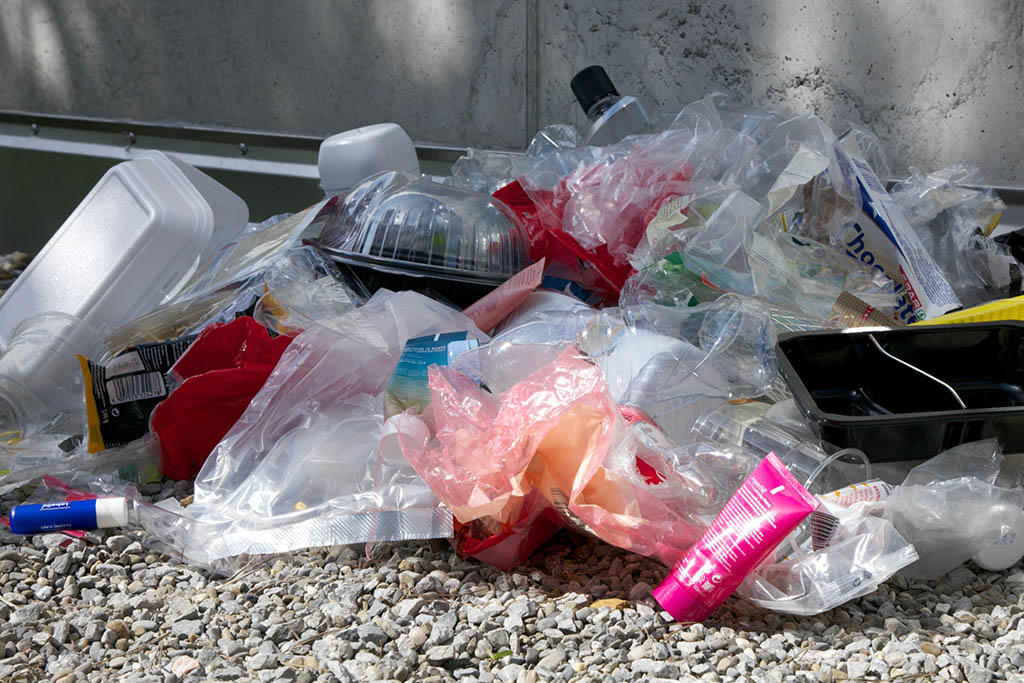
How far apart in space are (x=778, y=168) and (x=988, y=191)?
509mm

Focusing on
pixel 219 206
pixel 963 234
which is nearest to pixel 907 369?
pixel 963 234

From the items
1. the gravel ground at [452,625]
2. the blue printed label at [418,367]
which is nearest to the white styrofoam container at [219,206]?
the blue printed label at [418,367]

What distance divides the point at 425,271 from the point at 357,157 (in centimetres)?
58

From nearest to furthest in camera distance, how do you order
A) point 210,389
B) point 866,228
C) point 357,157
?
point 210,389, point 866,228, point 357,157

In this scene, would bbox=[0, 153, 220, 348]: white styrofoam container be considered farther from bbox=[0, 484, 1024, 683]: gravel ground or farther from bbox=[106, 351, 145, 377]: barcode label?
bbox=[0, 484, 1024, 683]: gravel ground

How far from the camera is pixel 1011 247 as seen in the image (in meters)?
2.05

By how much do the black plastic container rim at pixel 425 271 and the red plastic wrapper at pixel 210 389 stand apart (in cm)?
22

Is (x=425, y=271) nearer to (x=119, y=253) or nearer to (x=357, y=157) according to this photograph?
(x=357, y=157)

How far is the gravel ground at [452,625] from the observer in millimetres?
1168

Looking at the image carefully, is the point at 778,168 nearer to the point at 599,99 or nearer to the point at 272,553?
the point at 599,99

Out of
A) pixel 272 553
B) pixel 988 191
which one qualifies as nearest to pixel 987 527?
pixel 272 553

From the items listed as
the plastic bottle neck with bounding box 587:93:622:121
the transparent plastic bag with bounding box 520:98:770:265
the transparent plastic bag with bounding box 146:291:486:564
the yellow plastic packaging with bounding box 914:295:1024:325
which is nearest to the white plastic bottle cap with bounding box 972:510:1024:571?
the yellow plastic packaging with bounding box 914:295:1024:325

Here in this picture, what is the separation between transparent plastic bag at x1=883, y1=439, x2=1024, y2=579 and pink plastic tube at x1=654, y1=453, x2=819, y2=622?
19 centimetres

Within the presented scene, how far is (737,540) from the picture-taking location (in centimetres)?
120
